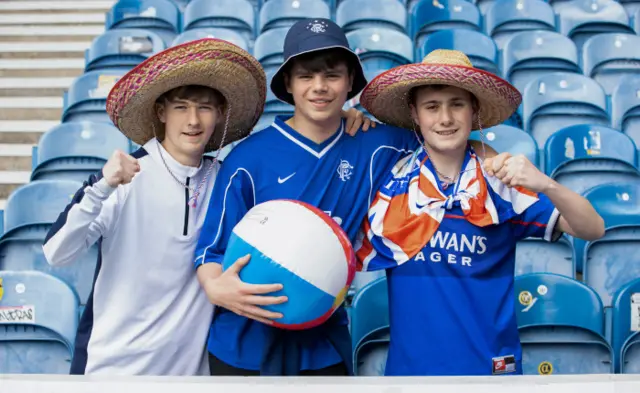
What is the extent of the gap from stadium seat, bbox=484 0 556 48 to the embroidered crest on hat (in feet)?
11.8

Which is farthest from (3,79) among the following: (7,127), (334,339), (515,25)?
(334,339)

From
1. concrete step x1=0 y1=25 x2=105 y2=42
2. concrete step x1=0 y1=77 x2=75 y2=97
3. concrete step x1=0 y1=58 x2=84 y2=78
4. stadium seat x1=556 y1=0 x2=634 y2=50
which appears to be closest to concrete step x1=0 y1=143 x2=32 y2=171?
concrete step x1=0 y1=77 x2=75 y2=97

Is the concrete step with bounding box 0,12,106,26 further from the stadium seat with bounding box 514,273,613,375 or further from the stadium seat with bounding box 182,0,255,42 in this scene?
the stadium seat with bounding box 514,273,613,375

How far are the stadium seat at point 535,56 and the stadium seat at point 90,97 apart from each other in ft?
9.30

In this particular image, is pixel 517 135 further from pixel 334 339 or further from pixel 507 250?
pixel 334 339

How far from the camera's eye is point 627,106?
13.5 feet

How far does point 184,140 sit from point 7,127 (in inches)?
159

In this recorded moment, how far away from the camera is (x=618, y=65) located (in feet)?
15.0

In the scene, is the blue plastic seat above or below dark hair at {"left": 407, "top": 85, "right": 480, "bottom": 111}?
above

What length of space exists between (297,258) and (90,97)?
10.1ft

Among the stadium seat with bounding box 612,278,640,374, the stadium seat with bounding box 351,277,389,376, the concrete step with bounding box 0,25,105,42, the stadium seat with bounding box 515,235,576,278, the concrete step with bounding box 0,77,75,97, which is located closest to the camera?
the stadium seat with bounding box 351,277,389,376

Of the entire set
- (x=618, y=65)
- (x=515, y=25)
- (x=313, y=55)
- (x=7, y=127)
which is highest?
(x=515, y=25)

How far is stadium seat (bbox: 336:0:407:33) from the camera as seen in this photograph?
4.87 meters

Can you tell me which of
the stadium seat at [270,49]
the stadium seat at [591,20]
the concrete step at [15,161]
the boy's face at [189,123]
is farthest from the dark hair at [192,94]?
the stadium seat at [591,20]
